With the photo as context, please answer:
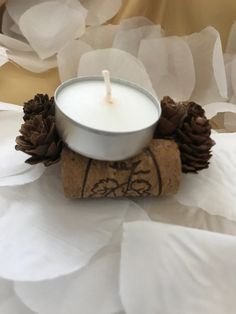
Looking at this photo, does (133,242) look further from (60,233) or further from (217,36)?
(217,36)

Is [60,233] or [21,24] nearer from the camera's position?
[60,233]

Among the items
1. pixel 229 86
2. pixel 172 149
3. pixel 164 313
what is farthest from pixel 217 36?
pixel 164 313

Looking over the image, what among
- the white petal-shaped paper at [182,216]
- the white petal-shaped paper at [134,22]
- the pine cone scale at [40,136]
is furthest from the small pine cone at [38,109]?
the white petal-shaped paper at [134,22]

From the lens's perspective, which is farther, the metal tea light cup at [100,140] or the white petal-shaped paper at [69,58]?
the white petal-shaped paper at [69,58]

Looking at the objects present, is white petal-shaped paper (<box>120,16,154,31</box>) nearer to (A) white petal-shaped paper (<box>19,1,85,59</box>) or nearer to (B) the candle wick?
(A) white petal-shaped paper (<box>19,1,85,59</box>)

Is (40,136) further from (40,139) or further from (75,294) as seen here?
(75,294)

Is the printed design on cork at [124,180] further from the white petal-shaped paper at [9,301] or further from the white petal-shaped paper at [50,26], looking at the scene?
the white petal-shaped paper at [50,26]

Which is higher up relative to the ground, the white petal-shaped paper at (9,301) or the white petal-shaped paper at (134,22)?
the white petal-shaped paper at (134,22)

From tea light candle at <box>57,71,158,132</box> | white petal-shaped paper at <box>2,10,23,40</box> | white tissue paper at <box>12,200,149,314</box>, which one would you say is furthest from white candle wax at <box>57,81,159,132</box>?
white petal-shaped paper at <box>2,10,23,40</box>
